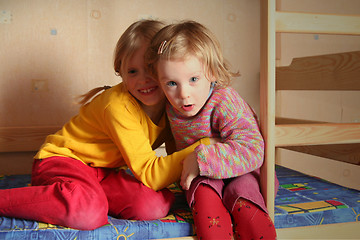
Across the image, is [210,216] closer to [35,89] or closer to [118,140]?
[118,140]

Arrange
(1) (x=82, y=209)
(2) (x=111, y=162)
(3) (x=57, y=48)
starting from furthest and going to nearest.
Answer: (3) (x=57, y=48), (2) (x=111, y=162), (1) (x=82, y=209)

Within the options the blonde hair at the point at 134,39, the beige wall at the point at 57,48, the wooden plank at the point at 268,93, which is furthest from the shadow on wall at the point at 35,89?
the wooden plank at the point at 268,93

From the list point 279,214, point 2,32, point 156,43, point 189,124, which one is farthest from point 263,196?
point 2,32

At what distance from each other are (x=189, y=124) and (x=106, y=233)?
0.36 m

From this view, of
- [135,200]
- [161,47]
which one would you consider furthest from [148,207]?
[161,47]

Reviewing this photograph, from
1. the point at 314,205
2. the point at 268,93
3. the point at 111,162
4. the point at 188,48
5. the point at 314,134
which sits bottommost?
the point at 314,205

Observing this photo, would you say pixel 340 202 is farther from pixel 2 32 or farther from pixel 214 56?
pixel 2 32

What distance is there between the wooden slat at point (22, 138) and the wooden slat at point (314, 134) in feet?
3.44

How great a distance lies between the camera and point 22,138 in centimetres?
162

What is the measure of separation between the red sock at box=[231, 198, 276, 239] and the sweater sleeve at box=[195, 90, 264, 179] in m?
0.09

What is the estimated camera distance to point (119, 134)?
103 centimetres

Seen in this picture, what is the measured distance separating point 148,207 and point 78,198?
0.59 feet

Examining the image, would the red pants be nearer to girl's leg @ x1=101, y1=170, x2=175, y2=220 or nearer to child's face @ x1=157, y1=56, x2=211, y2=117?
girl's leg @ x1=101, y1=170, x2=175, y2=220

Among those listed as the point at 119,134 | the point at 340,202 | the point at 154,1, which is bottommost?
A: the point at 340,202
